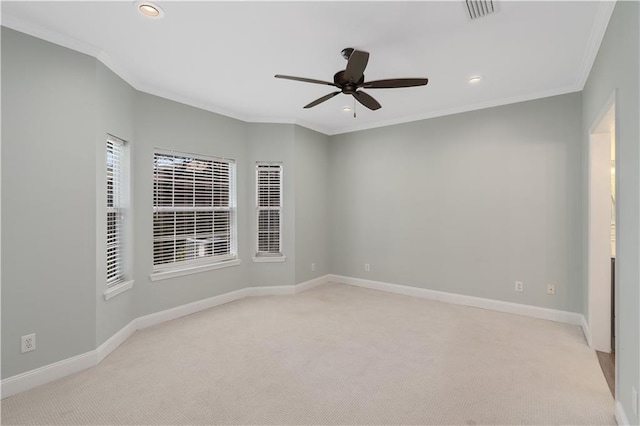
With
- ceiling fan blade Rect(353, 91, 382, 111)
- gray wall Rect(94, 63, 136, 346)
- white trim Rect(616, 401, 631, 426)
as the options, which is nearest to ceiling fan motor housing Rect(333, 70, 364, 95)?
ceiling fan blade Rect(353, 91, 382, 111)

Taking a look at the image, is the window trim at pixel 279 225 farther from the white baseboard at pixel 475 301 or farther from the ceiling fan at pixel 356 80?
the ceiling fan at pixel 356 80

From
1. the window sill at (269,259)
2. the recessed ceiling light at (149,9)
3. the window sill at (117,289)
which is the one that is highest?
the recessed ceiling light at (149,9)

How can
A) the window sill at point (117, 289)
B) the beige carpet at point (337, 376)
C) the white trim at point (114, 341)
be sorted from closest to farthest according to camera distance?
the beige carpet at point (337, 376) < the white trim at point (114, 341) < the window sill at point (117, 289)

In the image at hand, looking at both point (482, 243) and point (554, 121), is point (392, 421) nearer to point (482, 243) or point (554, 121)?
point (482, 243)

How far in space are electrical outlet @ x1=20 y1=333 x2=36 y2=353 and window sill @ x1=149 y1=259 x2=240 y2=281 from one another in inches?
50.6

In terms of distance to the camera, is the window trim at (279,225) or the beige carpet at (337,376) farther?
the window trim at (279,225)

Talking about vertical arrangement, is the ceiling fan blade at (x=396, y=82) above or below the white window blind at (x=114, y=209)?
above

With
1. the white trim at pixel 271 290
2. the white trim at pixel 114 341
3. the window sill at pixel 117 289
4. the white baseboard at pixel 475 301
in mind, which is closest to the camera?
the white trim at pixel 114 341

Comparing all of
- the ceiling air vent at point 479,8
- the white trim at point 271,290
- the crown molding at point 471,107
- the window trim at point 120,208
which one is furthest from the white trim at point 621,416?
the window trim at point 120,208

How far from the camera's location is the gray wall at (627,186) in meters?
1.65

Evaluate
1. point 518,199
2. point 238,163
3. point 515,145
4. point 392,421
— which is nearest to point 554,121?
point 515,145

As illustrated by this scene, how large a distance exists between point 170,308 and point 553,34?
476 cm

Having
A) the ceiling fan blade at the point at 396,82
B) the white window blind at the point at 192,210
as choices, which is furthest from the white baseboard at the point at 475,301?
the ceiling fan blade at the point at 396,82

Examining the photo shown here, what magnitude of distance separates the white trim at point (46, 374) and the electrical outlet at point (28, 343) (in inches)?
6.8
